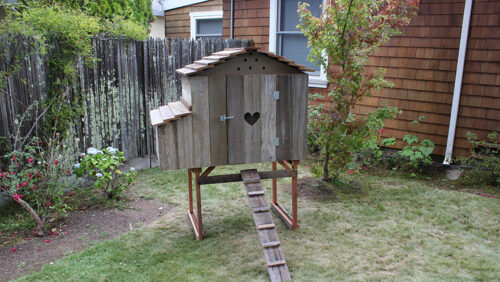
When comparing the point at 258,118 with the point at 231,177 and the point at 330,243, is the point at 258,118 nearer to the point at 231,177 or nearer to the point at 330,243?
the point at 231,177

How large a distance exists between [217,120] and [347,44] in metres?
2.19

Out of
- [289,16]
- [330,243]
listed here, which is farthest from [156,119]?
[289,16]

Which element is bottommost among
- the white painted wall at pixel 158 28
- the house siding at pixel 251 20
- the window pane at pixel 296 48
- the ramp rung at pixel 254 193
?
the ramp rung at pixel 254 193

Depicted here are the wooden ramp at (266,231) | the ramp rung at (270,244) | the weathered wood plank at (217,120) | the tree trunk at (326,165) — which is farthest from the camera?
the tree trunk at (326,165)

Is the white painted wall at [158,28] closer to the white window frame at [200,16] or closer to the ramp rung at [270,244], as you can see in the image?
the white window frame at [200,16]

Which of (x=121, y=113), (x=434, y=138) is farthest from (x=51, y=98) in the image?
(x=434, y=138)

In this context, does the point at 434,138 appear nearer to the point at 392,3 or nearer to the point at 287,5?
the point at 392,3

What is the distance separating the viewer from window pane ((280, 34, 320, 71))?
760cm

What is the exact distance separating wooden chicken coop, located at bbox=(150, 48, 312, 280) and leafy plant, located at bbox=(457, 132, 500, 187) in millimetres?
3065

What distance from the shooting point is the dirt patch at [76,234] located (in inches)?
135

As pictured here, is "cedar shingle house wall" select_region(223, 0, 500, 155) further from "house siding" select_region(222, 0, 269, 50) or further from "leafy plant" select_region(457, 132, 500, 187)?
"house siding" select_region(222, 0, 269, 50)

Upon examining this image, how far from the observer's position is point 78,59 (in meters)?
5.12

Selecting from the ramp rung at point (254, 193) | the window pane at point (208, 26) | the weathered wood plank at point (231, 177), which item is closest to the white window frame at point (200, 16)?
the window pane at point (208, 26)

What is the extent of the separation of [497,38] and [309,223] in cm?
399
